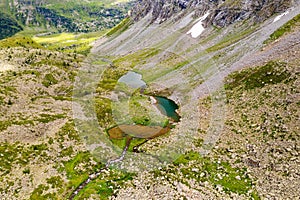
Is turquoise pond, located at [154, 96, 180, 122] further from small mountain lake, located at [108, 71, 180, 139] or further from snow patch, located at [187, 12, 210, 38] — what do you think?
snow patch, located at [187, 12, 210, 38]

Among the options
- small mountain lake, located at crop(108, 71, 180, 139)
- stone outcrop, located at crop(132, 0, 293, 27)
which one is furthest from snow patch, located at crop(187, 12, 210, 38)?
small mountain lake, located at crop(108, 71, 180, 139)

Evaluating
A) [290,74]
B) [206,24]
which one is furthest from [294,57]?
[206,24]

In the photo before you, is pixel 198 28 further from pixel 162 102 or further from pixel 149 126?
pixel 149 126

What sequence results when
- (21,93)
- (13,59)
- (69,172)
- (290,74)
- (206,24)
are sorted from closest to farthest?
(69,172)
(290,74)
(21,93)
(13,59)
(206,24)

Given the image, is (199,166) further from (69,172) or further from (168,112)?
(168,112)

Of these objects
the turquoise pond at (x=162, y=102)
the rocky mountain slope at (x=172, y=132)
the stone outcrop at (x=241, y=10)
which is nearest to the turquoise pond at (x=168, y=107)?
the turquoise pond at (x=162, y=102)

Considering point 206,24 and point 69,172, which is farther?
point 206,24
